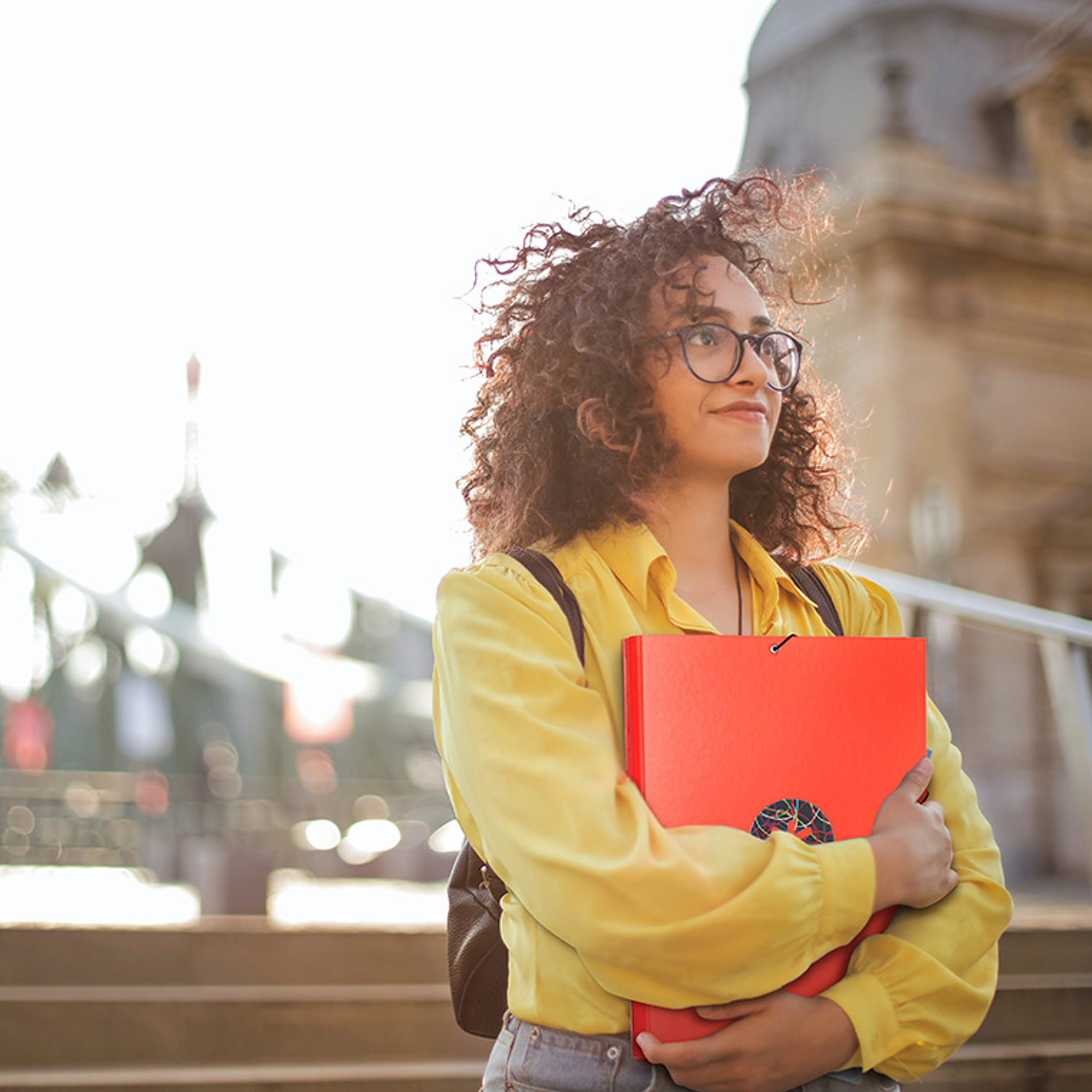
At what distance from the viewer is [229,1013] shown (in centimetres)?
355

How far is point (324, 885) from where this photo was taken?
10.3 m

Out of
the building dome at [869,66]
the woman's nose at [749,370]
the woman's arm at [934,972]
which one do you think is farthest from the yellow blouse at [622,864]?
the building dome at [869,66]

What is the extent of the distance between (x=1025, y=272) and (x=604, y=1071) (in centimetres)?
1267

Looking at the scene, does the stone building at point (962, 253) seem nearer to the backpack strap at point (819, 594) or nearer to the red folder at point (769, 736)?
the backpack strap at point (819, 594)

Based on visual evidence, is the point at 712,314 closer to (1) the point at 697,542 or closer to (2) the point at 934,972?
(1) the point at 697,542

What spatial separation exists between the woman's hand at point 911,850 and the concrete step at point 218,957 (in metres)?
2.86

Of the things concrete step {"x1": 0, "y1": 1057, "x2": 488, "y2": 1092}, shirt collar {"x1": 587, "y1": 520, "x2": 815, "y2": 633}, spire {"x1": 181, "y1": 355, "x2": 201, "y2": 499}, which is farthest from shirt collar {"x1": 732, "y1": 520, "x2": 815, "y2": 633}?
spire {"x1": 181, "y1": 355, "x2": 201, "y2": 499}

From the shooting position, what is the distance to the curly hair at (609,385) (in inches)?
59.0

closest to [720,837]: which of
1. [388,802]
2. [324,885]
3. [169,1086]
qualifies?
[169,1086]

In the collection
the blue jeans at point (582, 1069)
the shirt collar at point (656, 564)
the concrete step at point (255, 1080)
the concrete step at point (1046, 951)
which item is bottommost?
the concrete step at point (255, 1080)

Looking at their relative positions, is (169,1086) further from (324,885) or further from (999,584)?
(999,584)

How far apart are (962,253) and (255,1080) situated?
11.3m

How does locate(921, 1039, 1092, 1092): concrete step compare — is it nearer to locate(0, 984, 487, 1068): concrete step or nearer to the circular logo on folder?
locate(0, 984, 487, 1068): concrete step

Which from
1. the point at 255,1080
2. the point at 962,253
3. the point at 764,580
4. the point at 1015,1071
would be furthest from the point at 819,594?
the point at 962,253
